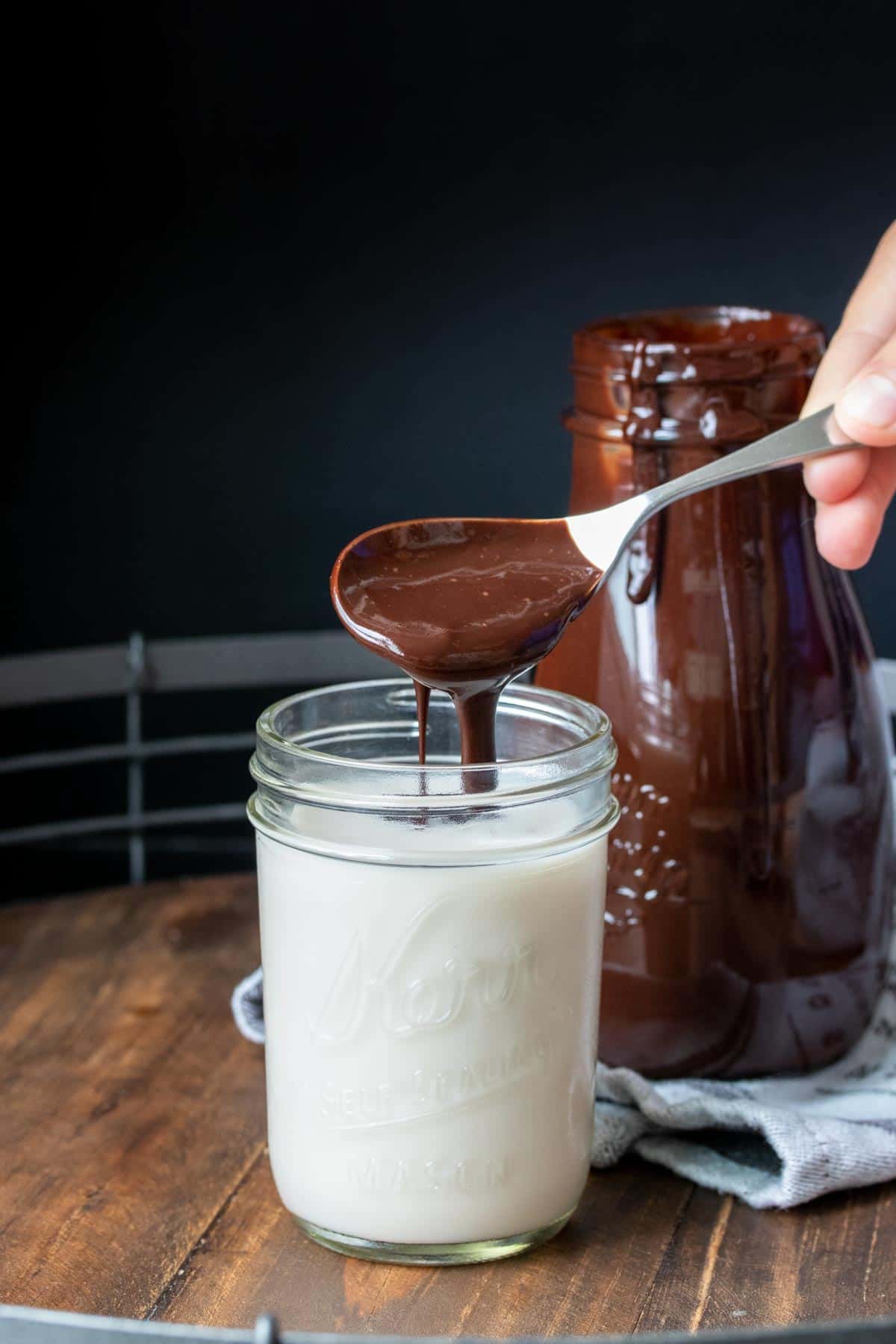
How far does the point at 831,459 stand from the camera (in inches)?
33.7

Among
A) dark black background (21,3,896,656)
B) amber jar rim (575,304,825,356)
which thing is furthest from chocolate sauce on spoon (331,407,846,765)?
dark black background (21,3,896,656)

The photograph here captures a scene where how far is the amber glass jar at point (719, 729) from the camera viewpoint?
0.87m

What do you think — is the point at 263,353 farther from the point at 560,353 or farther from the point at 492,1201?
the point at 492,1201

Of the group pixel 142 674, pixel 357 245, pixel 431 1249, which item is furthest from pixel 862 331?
pixel 357 245

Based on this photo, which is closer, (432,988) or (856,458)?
(432,988)

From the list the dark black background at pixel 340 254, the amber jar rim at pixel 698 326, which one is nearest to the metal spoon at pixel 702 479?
the amber jar rim at pixel 698 326

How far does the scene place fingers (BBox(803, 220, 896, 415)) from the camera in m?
0.86

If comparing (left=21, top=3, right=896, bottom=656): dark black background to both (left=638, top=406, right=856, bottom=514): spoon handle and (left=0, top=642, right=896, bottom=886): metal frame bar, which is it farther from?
(left=638, top=406, right=856, bottom=514): spoon handle

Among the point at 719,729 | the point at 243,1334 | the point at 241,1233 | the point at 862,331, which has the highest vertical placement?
the point at 862,331

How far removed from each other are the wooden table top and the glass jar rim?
0.75 ft

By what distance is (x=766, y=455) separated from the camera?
0.79 metres

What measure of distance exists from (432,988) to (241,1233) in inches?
7.0

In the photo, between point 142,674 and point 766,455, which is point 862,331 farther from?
point 142,674

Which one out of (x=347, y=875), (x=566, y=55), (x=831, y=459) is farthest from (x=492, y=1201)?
(x=566, y=55)
